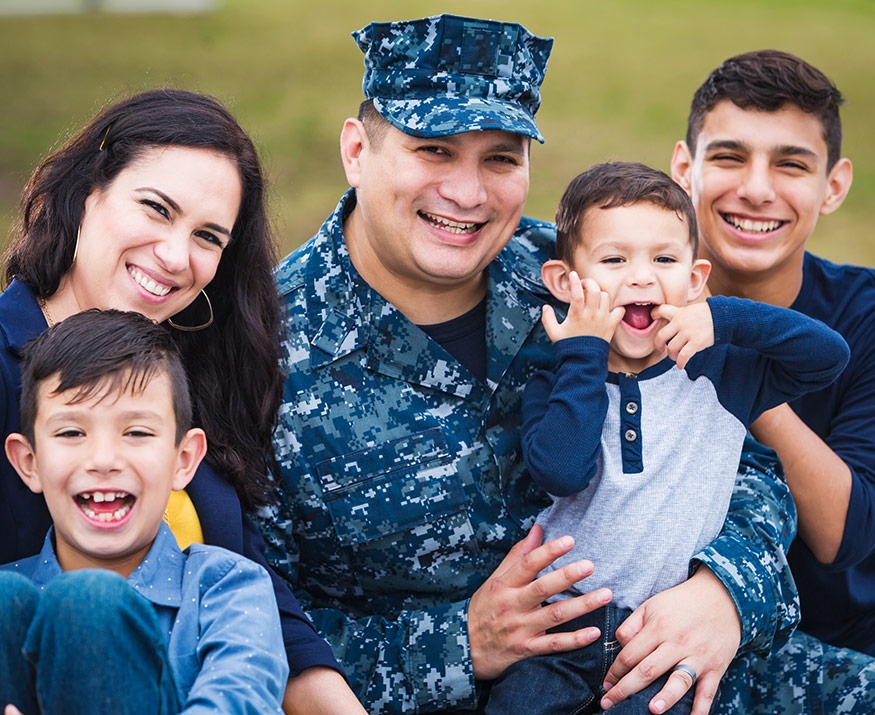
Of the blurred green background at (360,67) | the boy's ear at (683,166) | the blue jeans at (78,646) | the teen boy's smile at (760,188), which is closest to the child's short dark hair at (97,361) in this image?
the blue jeans at (78,646)

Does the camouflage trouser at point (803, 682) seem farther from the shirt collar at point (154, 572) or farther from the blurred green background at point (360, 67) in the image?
the blurred green background at point (360, 67)

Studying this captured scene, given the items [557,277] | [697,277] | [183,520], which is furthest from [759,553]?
[183,520]

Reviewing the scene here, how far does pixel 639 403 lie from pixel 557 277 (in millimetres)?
430

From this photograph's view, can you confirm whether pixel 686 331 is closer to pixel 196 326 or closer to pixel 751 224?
pixel 751 224

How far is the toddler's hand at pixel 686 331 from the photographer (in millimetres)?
2830

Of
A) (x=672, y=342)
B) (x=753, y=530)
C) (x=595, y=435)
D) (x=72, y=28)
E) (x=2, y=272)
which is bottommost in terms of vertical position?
(x=753, y=530)

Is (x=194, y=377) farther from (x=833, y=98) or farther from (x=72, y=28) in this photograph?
(x=72, y=28)

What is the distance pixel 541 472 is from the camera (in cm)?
286

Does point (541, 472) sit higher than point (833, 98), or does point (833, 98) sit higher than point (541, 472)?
point (833, 98)

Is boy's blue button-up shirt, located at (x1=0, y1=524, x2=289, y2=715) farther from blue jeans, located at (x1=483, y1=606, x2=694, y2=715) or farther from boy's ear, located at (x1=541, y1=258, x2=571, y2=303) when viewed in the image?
boy's ear, located at (x1=541, y1=258, x2=571, y2=303)

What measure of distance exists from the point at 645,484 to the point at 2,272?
1.60 m

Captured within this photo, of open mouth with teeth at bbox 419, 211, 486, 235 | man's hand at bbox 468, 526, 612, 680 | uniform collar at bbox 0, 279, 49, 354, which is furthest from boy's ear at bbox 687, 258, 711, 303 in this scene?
uniform collar at bbox 0, 279, 49, 354

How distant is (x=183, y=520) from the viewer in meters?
2.69

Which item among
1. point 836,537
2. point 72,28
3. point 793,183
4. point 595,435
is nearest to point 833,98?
point 793,183
